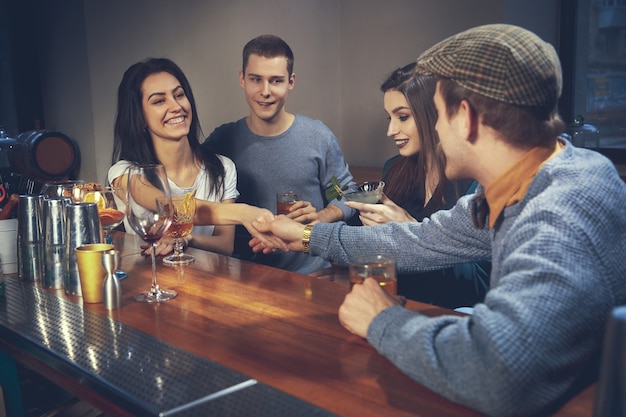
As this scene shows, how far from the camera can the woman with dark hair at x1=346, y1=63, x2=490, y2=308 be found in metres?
2.29

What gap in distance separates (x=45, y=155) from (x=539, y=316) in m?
3.42

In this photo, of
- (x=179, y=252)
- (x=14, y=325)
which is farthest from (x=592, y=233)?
(x=179, y=252)

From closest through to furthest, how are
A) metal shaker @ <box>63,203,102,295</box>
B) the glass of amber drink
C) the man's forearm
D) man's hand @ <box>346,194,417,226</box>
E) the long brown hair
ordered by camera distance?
the glass of amber drink, metal shaker @ <box>63,203,102,295</box>, man's hand @ <box>346,194,417,226</box>, the long brown hair, the man's forearm

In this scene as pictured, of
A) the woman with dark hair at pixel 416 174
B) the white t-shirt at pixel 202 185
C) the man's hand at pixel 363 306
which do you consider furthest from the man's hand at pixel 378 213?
the man's hand at pixel 363 306

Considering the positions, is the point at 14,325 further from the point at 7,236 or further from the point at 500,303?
the point at 500,303

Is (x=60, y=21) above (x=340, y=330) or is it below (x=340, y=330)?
above

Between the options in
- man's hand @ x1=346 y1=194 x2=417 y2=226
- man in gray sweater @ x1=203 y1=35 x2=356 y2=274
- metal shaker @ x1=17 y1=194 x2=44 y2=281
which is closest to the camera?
metal shaker @ x1=17 y1=194 x2=44 y2=281

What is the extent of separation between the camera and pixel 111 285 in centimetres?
151

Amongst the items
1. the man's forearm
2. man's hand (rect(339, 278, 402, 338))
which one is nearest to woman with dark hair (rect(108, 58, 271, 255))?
the man's forearm

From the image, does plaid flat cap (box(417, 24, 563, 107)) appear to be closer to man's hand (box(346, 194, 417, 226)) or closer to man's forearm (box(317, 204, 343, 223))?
man's hand (box(346, 194, 417, 226))

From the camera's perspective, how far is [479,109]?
4.05ft

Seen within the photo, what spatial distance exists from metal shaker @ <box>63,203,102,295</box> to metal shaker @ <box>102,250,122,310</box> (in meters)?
0.15

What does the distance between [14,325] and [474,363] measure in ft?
3.31

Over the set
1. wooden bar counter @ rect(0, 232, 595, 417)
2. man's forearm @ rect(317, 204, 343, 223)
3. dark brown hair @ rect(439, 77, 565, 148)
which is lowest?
man's forearm @ rect(317, 204, 343, 223)
